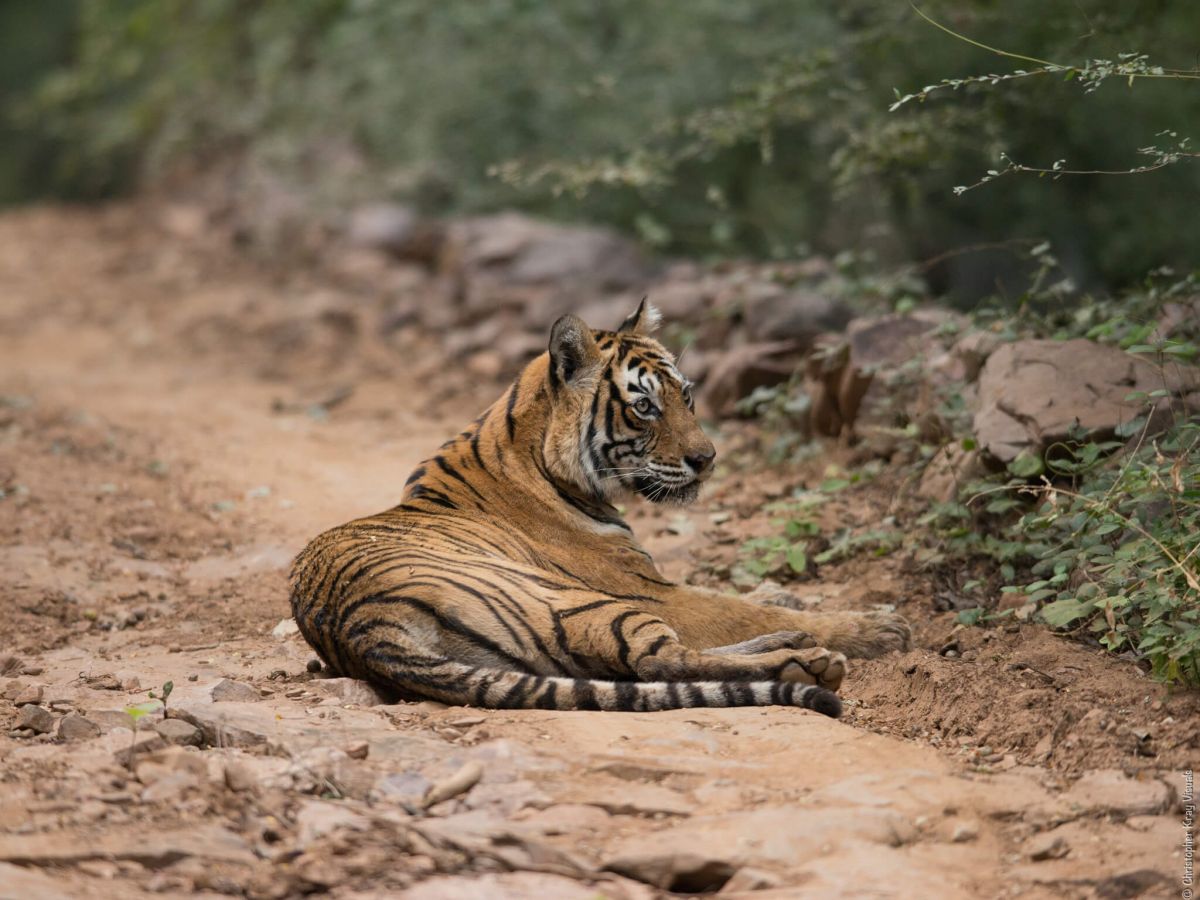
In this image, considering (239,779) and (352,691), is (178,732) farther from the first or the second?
(352,691)

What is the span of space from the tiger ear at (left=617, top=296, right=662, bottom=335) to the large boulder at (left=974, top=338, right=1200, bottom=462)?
1.56 m

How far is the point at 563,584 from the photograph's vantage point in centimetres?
464

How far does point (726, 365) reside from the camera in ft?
28.1

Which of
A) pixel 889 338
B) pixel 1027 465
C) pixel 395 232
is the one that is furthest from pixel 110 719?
pixel 395 232

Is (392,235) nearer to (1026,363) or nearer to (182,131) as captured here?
(182,131)

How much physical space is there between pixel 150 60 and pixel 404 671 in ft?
54.3

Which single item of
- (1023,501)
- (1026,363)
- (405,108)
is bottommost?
(1023,501)

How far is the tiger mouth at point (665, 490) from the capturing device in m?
5.46

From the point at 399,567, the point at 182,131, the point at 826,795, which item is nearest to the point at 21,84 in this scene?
the point at 182,131

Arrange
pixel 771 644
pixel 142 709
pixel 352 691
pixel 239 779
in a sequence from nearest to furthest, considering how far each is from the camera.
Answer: pixel 239 779
pixel 142 709
pixel 352 691
pixel 771 644

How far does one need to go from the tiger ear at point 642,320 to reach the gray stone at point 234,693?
7.93ft

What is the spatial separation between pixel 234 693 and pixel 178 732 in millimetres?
592

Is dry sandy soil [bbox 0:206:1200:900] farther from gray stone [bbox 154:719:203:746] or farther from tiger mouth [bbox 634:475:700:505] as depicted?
tiger mouth [bbox 634:475:700:505]

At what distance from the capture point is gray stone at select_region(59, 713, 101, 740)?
3.92m
